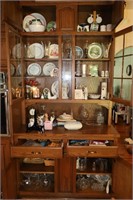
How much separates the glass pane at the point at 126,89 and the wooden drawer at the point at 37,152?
0.86 meters

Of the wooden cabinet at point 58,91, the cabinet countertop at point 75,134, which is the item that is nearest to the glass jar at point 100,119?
the wooden cabinet at point 58,91

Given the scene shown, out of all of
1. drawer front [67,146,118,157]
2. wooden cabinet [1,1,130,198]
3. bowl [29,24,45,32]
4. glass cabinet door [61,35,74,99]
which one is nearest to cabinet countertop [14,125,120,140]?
wooden cabinet [1,1,130,198]

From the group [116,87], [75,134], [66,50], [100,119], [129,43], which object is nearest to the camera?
[129,43]

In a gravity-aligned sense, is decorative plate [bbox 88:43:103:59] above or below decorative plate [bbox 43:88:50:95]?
above

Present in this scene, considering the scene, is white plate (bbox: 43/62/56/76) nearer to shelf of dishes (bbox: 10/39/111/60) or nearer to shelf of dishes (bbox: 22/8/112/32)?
shelf of dishes (bbox: 10/39/111/60)

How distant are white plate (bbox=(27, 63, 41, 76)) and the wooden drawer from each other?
2.99ft

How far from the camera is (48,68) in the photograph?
7.00 ft

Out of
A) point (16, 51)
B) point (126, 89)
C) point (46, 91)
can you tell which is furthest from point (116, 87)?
point (16, 51)

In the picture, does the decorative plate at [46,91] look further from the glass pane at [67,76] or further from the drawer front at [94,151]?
the drawer front at [94,151]

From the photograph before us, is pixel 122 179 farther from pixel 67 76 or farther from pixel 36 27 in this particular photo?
pixel 36 27

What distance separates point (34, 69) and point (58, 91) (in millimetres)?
428

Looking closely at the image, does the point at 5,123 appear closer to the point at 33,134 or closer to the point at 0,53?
the point at 33,134

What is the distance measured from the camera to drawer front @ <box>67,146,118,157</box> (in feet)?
5.65

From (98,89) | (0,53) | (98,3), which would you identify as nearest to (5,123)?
(0,53)
